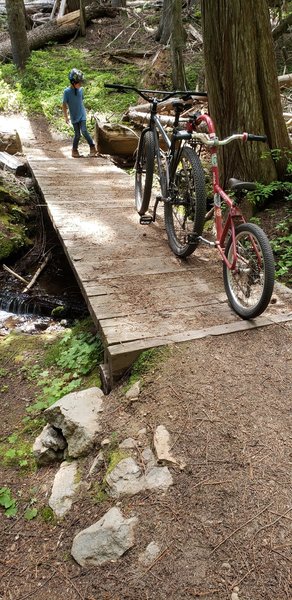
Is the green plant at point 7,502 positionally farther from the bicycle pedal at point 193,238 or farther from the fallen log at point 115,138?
the fallen log at point 115,138

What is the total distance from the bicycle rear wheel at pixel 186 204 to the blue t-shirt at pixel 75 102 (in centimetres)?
483

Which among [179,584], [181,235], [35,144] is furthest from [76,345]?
[35,144]

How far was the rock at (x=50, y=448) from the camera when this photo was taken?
3164mm

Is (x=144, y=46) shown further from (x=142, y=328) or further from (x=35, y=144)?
(x=142, y=328)

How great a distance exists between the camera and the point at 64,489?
2719 millimetres

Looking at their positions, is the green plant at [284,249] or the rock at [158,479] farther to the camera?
Answer: the green plant at [284,249]

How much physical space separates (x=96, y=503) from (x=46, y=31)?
1919 centimetres

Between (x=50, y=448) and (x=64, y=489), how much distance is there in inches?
20.1

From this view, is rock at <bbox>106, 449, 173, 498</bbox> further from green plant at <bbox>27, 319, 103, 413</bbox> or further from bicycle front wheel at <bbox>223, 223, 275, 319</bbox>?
bicycle front wheel at <bbox>223, 223, 275, 319</bbox>

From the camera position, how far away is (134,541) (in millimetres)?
2127

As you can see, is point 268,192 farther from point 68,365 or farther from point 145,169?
point 68,365

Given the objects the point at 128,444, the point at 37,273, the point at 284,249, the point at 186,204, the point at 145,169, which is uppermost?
the point at 145,169

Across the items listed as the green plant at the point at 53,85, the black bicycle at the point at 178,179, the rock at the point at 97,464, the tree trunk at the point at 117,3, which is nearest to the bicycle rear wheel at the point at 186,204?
the black bicycle at the point at 178,179

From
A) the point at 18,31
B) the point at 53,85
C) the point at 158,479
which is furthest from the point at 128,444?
the point at 18,31
